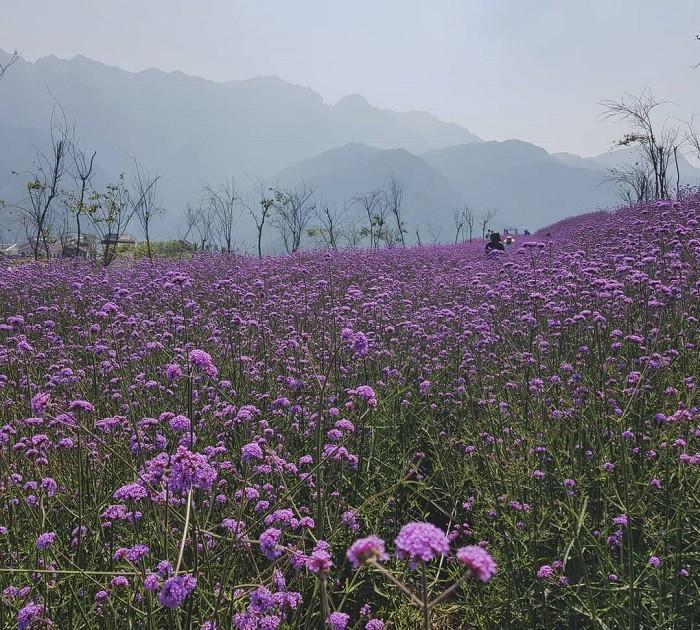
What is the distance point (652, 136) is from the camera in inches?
987

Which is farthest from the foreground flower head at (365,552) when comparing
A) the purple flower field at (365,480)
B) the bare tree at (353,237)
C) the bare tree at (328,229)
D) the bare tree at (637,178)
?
the bare tree at (637,178)

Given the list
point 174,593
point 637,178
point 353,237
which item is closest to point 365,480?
point 174,593

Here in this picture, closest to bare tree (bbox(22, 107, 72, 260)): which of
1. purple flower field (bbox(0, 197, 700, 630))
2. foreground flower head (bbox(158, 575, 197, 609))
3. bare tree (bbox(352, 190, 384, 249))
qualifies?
bare tree (bbox(352, 190, 384, 249))

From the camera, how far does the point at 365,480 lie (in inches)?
156

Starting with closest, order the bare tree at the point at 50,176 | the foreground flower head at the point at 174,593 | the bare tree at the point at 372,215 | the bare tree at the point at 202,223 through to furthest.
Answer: the foreground flower head at the point at 174,593
the bare tree at the point at 50,176
the bare tree at the point at 372,215
the bare tree at the point at 202,223

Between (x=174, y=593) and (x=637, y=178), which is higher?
(x=637, y=178)

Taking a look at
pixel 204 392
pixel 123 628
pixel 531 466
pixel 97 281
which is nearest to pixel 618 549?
pixel 531 466

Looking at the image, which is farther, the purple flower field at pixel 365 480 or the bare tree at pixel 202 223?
the bare tree at pixel 202 223

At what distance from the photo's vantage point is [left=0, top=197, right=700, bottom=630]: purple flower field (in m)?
2.20

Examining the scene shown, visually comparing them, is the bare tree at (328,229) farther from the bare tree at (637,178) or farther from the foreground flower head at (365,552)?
the foreground flower head at (365,552)

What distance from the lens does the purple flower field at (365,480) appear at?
2.20 m

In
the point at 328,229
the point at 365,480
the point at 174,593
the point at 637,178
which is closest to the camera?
the point at 174,593

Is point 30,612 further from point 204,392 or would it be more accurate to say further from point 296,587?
point 204,392

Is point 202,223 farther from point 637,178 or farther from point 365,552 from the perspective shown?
point 365,552
